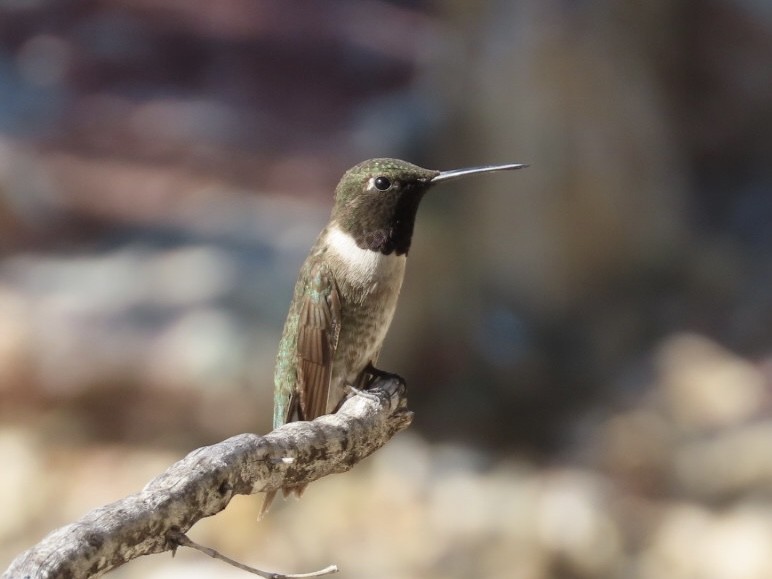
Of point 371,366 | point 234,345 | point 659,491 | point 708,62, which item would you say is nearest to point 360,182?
point 371,366

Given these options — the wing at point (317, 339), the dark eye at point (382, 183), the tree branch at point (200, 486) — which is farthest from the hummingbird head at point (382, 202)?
the tree branch at point (200, 486)

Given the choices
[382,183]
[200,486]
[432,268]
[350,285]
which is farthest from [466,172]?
[432,268]

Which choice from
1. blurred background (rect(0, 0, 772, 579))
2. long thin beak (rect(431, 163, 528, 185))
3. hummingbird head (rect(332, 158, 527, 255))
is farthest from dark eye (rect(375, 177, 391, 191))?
blurred background (rect(0, 0, 772, 579))

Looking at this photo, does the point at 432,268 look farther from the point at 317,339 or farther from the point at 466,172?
the point at 466,172

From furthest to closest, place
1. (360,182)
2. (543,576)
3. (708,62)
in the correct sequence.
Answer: (708,62) → (543,576) → (360,182)

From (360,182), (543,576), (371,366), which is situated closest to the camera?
(360,182)

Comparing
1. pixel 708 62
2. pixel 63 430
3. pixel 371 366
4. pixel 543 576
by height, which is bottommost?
pixel 543 576

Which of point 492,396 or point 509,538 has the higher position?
point 492,396

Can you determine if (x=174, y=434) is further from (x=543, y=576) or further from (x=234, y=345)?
(x=543, y=576)

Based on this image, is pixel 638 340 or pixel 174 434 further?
pixel 638 340
